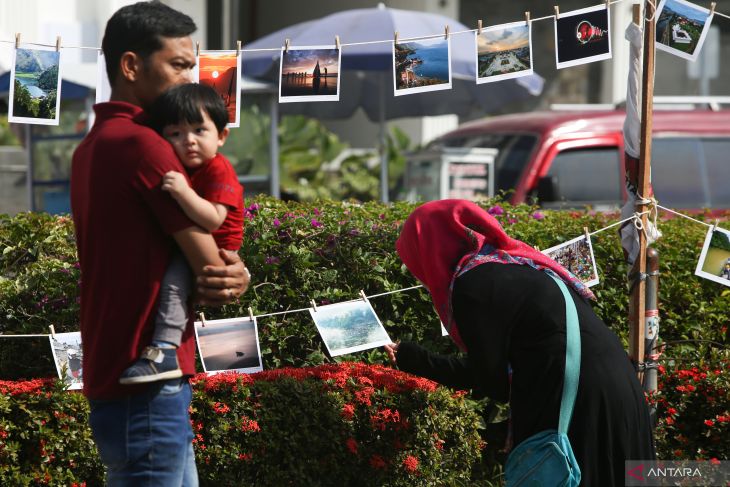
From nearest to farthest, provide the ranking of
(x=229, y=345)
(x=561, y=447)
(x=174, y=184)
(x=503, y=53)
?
1. (x=174, y=184)
2. (x=561, y=447)
3. (x=229, y=345)
4. (x=503, y=53)

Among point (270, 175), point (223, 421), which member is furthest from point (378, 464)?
point (270, 175)

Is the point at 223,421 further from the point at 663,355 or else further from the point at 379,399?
the point at 663,355

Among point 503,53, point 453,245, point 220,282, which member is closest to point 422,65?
point 503,53

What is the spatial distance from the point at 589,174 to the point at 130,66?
6.29 meters

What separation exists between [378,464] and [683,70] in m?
17.0

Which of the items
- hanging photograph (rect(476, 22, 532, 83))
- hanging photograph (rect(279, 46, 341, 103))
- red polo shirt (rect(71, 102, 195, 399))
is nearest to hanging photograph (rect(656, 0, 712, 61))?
hanging photograph (rect(476, 22, 532, 83))

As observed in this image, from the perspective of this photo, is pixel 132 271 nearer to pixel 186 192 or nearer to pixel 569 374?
pixel 186 192

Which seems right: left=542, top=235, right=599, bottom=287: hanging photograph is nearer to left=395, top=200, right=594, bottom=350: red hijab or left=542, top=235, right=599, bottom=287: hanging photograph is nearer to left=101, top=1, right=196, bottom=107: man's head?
left=395, top=200, right=594, bottom=350: red hijab

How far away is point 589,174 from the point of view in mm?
8586

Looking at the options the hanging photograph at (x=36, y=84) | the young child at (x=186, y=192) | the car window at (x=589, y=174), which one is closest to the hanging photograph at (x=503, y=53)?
the hanging photograph at (x=36, y=84)

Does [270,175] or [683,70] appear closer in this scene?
[270,175]

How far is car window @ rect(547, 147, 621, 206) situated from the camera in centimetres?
851

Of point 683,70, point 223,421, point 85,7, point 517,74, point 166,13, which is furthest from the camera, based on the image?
point 683,70

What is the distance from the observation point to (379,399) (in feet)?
14.2
